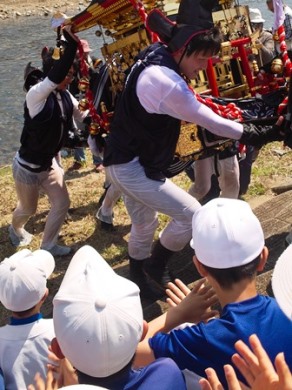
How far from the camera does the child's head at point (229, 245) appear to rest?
2100 mm

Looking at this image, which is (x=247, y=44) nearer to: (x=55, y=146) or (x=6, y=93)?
(x=55, y=146)

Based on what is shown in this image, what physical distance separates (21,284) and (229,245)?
1092mm

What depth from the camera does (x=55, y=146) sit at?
14.8ft

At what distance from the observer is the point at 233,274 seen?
2.11 m

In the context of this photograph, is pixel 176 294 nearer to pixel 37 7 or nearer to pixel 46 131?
pixel 46 131

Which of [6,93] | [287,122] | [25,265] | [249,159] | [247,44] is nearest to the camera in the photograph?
[25,265]

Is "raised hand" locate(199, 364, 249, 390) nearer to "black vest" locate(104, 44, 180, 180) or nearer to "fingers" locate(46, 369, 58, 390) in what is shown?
"fingers" locate(46, 369, 58, 390)

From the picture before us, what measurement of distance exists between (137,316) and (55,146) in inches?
115

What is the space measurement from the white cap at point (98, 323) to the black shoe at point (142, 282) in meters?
1.96

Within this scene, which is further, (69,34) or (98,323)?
(69,34)

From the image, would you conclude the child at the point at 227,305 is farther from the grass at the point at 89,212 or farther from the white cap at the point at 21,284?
the grass at the point at 89,212

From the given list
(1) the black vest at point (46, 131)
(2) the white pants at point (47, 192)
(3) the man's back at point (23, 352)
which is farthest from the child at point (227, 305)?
(2) the white pants at point (47, 192)

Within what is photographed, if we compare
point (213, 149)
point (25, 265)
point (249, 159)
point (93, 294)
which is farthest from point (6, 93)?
point (93, 294)

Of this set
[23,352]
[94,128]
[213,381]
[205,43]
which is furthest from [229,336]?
[94,128]
